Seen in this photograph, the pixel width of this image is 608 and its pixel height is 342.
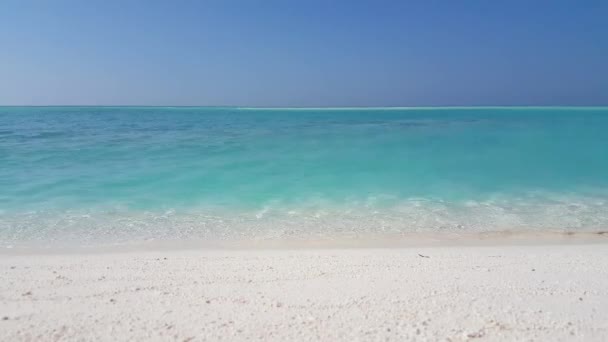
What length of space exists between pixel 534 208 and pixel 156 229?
749 centimetres

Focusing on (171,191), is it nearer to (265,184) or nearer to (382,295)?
(265,184)

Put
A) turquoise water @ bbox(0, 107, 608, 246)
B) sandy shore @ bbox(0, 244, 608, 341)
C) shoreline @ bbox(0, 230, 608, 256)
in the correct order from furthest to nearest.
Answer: turquoise water @ bbox(0, 107, 608, 246) → shoreline @ bbox(0, 230, 608, 256) → sandy shore @ bbox(0, 244, 608, 341)

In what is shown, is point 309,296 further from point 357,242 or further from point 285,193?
point 285,193

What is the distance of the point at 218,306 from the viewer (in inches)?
137

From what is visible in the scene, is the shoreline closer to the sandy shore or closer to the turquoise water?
the turquoise water

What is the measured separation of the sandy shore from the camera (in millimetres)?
3045

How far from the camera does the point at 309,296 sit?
3676 millimetres

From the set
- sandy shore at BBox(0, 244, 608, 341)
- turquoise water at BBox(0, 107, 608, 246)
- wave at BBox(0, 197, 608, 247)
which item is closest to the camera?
sandy shore at BBox(0, 244, 608, 341)

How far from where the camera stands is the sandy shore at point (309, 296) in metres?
3.04

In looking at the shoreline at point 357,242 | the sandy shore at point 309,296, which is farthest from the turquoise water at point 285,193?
the sandy shore at point 309,296

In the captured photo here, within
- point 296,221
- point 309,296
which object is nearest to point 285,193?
point 296,221

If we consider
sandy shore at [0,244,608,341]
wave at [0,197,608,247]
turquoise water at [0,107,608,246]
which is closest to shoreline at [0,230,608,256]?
wave at [0,197,608,247]

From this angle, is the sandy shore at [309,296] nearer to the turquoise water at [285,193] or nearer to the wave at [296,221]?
the wave at [296,221]

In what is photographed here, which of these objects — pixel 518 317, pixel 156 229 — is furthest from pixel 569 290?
pixel 156 229
